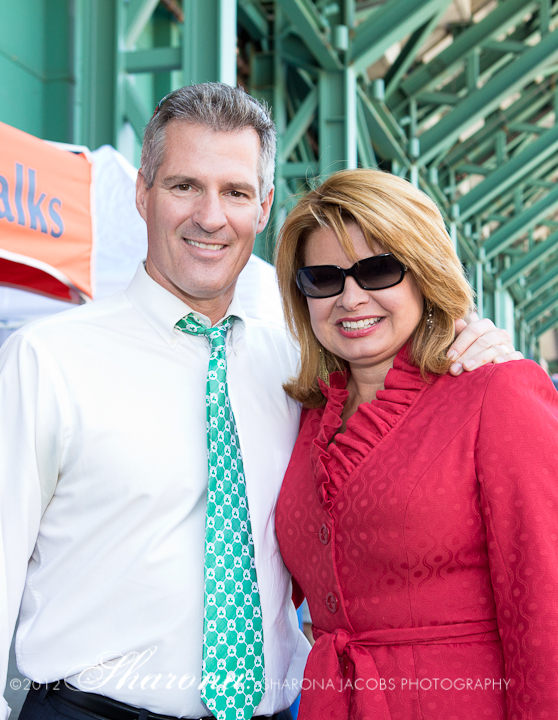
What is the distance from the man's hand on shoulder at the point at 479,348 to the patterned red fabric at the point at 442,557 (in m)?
0.04

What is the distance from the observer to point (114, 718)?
4.83 ft

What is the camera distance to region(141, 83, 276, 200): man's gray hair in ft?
5.88

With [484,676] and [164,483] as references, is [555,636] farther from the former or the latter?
[164,483]

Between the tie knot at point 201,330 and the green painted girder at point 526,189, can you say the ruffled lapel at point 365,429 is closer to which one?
the tie knot at point 201,330

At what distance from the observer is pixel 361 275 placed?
165 cm

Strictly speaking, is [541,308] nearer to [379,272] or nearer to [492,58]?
[492,58]

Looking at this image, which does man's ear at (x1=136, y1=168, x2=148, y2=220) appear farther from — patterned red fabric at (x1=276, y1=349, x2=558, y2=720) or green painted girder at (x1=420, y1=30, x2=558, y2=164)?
green painted girder at (x1=420, y1=30, x2=558, y2=164)

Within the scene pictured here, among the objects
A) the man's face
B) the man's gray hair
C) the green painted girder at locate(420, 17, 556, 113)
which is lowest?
the man's face

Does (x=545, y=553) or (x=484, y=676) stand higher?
(x=545, y=553)

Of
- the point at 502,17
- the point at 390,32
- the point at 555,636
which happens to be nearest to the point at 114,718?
the point at 555,636

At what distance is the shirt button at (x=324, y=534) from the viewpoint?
1.53 metres

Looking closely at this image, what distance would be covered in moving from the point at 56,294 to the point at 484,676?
2.09m

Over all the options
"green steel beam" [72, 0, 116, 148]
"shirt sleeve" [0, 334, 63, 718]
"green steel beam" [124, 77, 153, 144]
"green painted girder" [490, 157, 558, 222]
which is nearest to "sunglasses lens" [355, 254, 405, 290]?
"shirt sleeve" [0, 334, 63, 718]

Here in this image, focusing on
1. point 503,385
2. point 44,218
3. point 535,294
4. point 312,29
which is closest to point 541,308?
point 535,294
